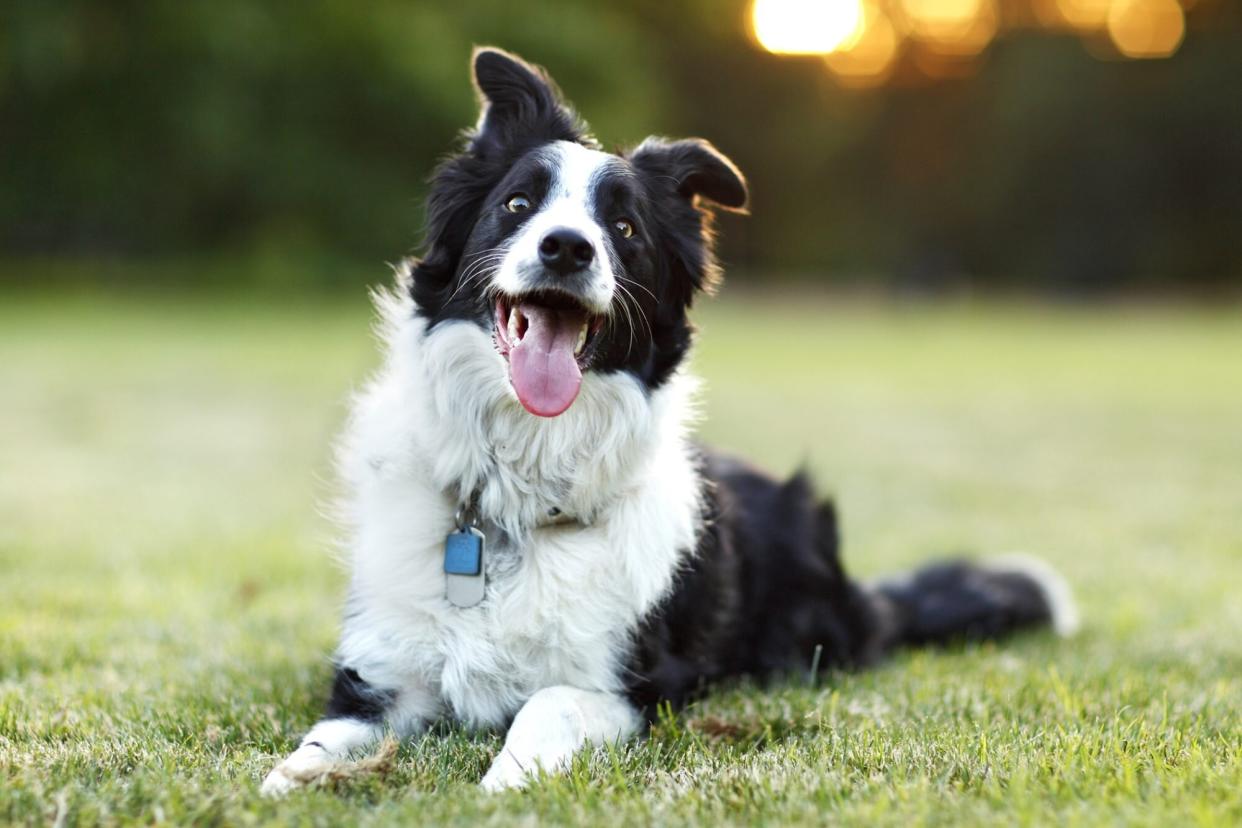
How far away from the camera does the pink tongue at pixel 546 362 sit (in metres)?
3.72

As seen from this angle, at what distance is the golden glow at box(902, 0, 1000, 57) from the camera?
171ft

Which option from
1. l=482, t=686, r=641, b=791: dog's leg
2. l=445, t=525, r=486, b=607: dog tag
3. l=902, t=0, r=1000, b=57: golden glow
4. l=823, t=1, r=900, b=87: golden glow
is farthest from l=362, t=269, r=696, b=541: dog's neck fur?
l=902, t=0, r=1000, b=57: golden glow

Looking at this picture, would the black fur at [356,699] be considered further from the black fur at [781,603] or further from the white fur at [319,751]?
the black fur at [781,603]

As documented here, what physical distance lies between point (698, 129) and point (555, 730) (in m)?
46.9

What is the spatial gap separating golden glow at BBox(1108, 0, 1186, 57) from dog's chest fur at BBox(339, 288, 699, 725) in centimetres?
5154

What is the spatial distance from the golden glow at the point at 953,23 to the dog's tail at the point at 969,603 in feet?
166

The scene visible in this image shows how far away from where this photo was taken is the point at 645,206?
13.7ft

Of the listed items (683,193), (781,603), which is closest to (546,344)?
(683,193)

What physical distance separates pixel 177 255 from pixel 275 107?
592 cm

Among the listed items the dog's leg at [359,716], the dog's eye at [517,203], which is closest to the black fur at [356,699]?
the dog's leg at [359,716]

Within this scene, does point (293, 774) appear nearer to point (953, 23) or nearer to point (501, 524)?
point (501, 524)

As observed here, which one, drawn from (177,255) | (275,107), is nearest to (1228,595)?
(275,107)

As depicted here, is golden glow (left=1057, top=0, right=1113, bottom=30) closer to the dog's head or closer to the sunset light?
the sunset light

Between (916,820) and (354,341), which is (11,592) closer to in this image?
(916,820)
